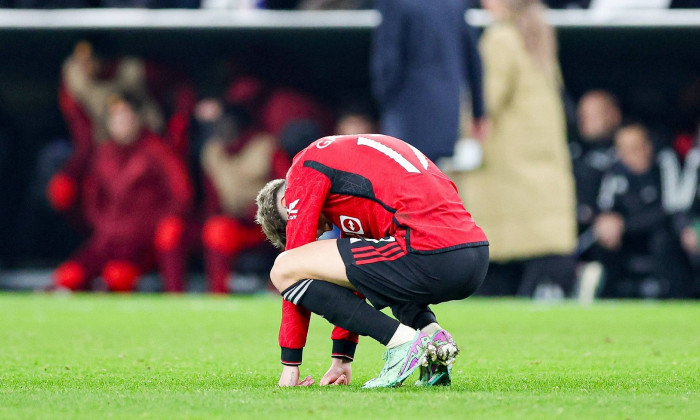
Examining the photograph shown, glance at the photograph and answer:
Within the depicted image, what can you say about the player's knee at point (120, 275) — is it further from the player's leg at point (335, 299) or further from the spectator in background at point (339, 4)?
the player's leg at point (335, 299)

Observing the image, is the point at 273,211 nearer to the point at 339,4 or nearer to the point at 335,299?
the point at 335,299

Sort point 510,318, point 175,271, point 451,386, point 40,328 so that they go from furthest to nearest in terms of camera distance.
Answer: point 175,271 → point 510,318 → point 40,328 → point 451,386

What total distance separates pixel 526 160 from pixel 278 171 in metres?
2.37

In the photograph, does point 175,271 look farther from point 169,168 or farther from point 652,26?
point 652,26

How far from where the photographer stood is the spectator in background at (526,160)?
10.1 meters

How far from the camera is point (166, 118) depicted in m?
11.8

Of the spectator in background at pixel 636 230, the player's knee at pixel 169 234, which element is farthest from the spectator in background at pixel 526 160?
the player's knee at pixel 169 234

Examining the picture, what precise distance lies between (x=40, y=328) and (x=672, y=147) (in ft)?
20.6

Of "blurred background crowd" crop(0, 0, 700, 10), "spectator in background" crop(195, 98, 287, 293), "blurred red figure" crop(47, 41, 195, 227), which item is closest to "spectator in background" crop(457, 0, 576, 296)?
"blurred background crowd" crop(0, 0, 700, 10)

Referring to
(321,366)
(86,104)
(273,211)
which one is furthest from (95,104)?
(273,211)

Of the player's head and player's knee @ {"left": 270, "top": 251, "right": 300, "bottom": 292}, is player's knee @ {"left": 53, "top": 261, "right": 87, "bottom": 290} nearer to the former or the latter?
the player's head

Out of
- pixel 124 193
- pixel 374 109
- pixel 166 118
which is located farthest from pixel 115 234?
pixel 374 109

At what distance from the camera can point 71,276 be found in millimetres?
11312

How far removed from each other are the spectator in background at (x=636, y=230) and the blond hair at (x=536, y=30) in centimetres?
124
